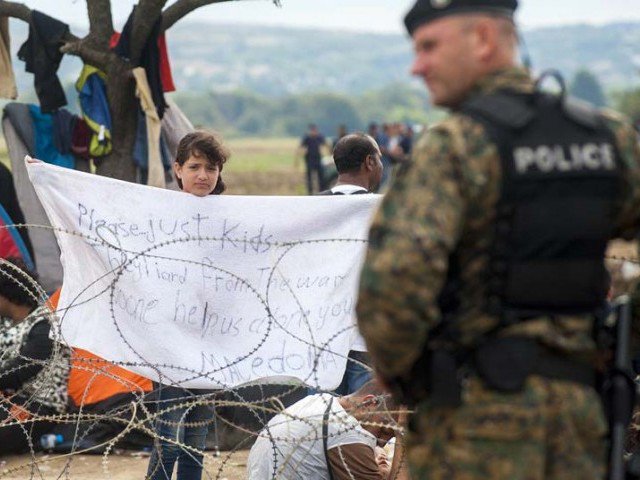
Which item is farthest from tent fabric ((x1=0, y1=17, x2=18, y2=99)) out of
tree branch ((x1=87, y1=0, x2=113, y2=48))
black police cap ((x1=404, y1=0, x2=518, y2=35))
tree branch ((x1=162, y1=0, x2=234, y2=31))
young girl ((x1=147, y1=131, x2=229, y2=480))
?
black police cap ((x1=404, y1=0, x2=518, y2=35))

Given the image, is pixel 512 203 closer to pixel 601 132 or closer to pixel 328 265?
pixel 601 132

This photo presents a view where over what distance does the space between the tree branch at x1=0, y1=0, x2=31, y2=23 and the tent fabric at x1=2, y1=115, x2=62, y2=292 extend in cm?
75

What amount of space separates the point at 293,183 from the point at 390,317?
1499 inches

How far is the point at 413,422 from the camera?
2.92 meters

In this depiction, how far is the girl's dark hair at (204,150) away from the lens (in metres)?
5.21

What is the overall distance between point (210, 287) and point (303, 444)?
30.3 inches

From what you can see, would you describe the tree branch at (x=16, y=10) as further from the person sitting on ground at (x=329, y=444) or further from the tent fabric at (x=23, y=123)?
the person sitting on ground at (x=329, y=444)

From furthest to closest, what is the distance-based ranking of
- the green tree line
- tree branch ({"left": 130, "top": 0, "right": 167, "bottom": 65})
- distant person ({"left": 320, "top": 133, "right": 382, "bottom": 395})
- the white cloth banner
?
the green tree line
tree branch ({"left": 130, "top": 0, "right": 167, "bottom": 65})
distant person ({"left": 320, "top": 133, "right": 382, "bottom": 395})
the white cloth banner

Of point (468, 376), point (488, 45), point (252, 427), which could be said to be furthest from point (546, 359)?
point (252, 427)

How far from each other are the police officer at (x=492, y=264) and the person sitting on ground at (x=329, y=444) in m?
1.75

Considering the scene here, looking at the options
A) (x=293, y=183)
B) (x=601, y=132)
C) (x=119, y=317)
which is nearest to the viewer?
(x=601, y=132)

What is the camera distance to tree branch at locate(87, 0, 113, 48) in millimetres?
8383

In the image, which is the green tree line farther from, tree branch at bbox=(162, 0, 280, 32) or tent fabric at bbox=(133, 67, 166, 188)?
tent fabric at bbox=(133, 67, 166, 188)

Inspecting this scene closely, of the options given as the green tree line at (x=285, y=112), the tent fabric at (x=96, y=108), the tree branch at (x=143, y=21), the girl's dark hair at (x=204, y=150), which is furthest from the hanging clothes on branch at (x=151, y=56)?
the green tree line at (x=285, y=112)
